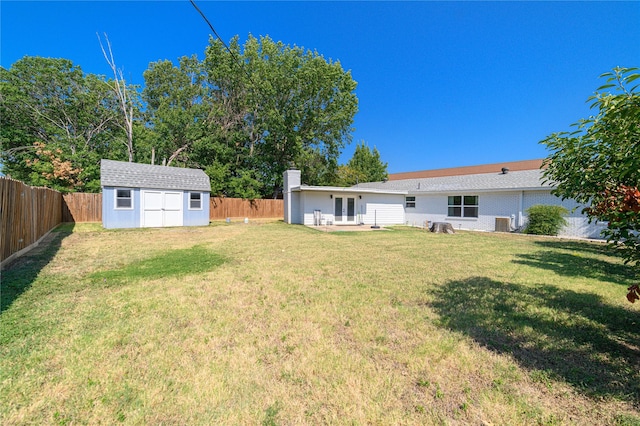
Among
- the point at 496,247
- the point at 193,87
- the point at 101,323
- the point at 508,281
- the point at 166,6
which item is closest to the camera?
the point at 101,323

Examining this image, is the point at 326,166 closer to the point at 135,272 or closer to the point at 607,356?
the point at 135,272

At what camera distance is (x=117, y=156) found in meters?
23.3

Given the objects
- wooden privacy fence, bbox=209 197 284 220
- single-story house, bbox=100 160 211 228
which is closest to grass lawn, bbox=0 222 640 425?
single-story house, bbox=100 160 211 228

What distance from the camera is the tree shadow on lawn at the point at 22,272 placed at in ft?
13.6

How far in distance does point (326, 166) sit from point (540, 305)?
28.1 meters

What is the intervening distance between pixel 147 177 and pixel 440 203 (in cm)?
1793

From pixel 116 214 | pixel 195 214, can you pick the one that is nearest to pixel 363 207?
pixel 195 214

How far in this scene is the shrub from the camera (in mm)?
13555

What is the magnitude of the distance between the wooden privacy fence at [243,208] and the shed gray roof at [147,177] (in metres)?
4.92

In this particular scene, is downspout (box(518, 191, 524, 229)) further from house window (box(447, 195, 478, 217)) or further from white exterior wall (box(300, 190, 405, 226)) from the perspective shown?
white exterior wall (box(300, 190, 405, 226))

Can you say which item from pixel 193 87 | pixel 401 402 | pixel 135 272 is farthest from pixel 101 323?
pixel 193 87

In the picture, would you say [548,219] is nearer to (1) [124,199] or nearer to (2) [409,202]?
(2) [409,202]

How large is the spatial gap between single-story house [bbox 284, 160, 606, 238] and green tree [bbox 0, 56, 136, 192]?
1566 centimetres

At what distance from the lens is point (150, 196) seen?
15.7 metres
